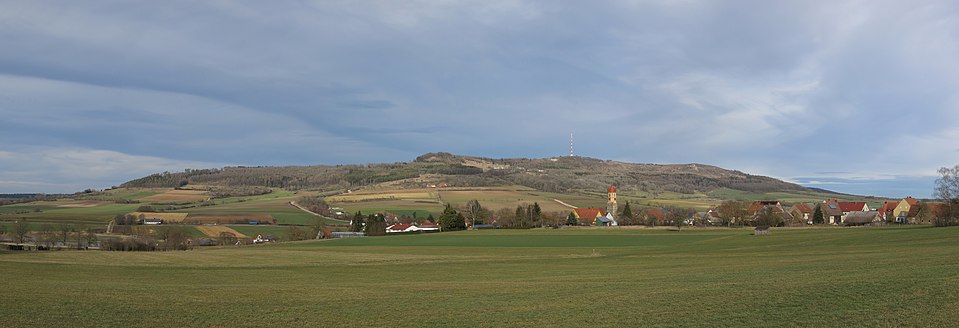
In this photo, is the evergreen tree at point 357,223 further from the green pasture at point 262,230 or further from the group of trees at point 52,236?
the group of trees at point 52,236

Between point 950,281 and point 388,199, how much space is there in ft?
515

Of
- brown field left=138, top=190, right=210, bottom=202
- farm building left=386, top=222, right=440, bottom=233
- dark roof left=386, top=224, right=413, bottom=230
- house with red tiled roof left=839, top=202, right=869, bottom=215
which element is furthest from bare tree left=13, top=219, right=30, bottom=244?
house with red tiled roof left=839, top=202, right=869, bottom=215

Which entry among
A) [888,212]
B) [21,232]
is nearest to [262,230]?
[21,232]

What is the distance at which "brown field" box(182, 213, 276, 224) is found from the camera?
4759 inches

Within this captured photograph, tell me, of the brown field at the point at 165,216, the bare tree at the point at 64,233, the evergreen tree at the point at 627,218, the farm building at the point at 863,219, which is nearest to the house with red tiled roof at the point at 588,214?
the evergreen tree at the point at 627,218

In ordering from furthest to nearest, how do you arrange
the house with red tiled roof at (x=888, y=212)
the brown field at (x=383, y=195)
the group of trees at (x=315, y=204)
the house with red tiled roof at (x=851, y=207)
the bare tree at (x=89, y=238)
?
the brown field at (x=383, y=195) → the group of trees at (x=315, y=204) → the house with red tiled roof at (x=851, y=207) → the house with red tiled roof at (x=888, y=212) → the bare tree at (x=89, y=238)

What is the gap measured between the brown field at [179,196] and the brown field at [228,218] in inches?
1596

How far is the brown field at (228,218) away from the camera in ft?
397

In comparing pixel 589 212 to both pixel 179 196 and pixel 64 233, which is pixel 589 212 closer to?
pixel 64 233

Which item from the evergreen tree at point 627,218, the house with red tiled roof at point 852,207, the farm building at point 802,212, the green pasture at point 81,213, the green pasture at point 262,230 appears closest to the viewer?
the green pasture at point 262,230

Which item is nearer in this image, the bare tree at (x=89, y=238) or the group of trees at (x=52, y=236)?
the group of trees at (x=52, y=236)

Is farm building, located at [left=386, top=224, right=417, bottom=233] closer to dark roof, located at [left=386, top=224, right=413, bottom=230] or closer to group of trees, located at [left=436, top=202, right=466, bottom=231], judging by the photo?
dark roof, located at [left=386, top=224, right=413, bottom=230]

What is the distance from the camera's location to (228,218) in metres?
124

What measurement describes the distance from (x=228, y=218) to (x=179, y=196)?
5962 cm
